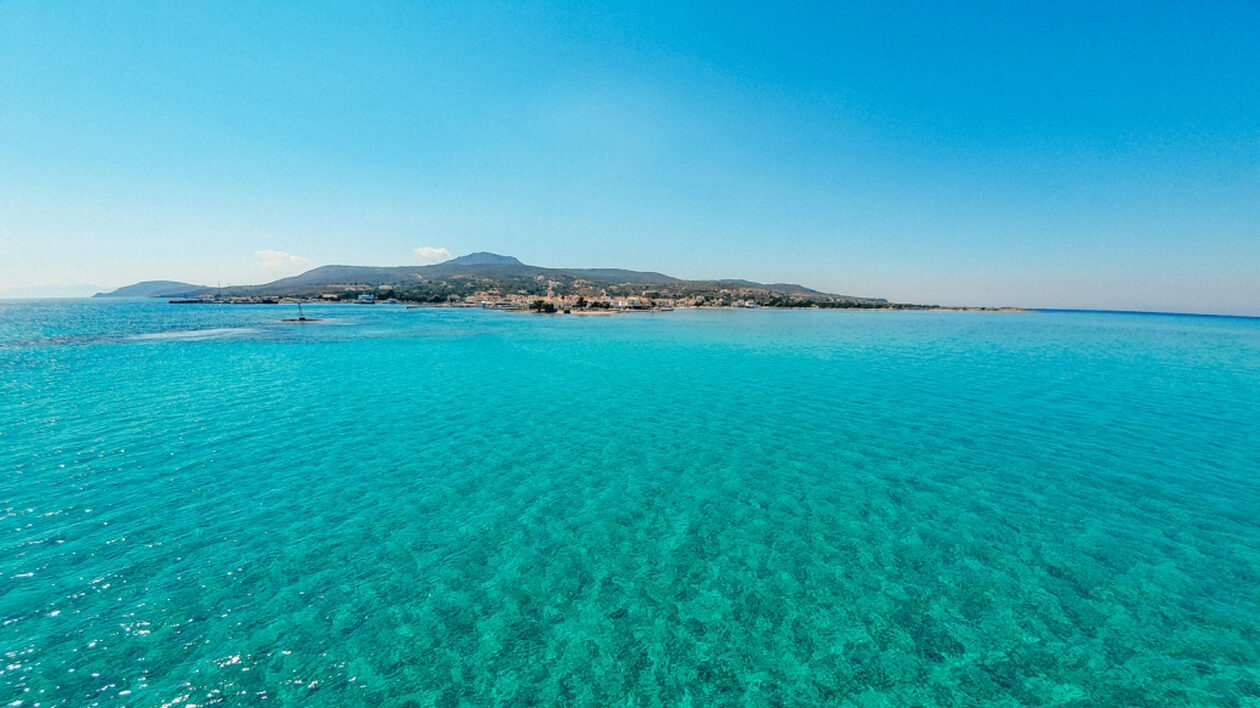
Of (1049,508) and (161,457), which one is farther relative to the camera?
(161,457)

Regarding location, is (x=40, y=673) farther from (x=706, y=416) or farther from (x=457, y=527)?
(x=706, y=416)

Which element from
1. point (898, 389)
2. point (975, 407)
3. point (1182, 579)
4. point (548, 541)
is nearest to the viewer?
point (1182, 579)

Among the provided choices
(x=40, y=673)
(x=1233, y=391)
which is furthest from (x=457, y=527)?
(x=1233, y=391)

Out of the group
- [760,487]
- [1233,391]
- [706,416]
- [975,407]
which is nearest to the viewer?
[760,487]

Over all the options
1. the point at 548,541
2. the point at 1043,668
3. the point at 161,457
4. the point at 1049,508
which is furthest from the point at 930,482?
the point at 161,457

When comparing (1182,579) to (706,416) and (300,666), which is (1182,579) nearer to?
(706,416)

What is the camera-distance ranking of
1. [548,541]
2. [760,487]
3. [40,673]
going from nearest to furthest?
[40,673] < [548,541] < [760,487]
